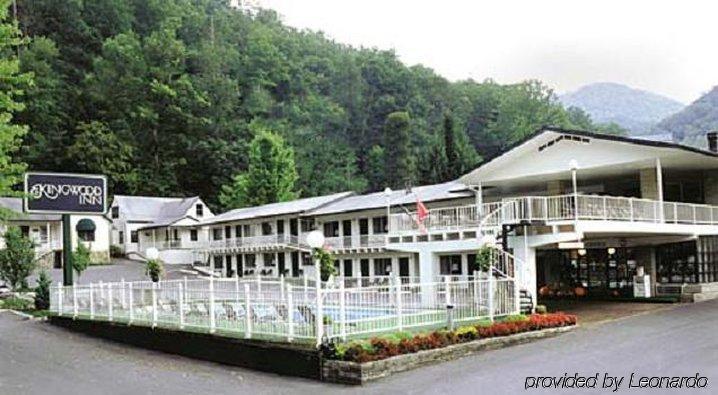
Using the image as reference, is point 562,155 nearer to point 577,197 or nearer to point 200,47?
point 577,197

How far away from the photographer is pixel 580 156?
24.5 metres

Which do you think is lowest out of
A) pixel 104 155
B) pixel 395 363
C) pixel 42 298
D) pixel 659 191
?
pixel 395 363

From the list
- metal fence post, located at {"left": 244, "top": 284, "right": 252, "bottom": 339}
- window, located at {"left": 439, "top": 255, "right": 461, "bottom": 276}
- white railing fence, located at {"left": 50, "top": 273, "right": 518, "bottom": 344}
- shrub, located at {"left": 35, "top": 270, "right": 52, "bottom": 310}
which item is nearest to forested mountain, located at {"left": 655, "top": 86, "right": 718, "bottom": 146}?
window, located at {"left": 439, "top": 255, "right": 461, "bottom": 276}

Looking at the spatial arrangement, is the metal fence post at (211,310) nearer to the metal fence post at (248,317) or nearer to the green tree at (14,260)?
the metal fence post at (248,317)

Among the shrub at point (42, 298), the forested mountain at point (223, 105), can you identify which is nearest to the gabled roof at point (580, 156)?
the shrub at point (42, 298)

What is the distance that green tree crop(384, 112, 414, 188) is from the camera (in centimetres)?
7075

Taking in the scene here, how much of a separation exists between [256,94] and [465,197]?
5154 cm

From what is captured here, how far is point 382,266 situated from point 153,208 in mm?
28774

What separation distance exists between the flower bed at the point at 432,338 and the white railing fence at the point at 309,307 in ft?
1.53

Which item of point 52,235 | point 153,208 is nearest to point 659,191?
point 52,235

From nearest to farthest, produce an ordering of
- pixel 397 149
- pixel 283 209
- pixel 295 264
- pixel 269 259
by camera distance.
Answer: pixel 295 264
pixel 283 209
pixel 269 259
pixel 397 149

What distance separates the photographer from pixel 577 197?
20.0 metres

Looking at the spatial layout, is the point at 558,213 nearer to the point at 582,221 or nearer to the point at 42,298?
the point at 582,221

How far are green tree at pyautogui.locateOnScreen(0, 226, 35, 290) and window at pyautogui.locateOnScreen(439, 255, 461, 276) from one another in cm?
1890
